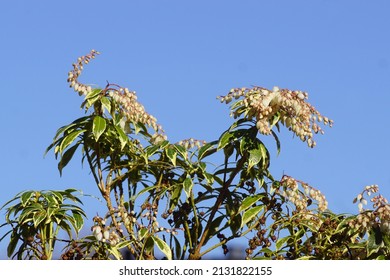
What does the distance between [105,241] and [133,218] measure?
21 centimetres

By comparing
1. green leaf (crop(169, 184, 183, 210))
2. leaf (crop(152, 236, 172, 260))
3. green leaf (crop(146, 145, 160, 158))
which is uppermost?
green leaf (crop(146, 145, 160, 158))

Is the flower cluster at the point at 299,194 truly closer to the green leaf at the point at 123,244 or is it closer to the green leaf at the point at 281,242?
the green leaf at the point at 281,242

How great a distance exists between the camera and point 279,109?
4.05m

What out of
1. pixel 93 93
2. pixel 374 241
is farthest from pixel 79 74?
pixel 374 241

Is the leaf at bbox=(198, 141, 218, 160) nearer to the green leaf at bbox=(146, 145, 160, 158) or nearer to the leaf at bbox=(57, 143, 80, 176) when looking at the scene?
the green leaf at bbox=(146, 145, 160, 158)

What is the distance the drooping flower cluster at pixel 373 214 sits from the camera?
376 centimetres

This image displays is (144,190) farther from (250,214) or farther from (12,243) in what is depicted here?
(12,243)

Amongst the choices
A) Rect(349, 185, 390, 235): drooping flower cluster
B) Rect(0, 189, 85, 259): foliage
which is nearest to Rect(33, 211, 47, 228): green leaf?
Rect(0, 189, 85, 259): foliage

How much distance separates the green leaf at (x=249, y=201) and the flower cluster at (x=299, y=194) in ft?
0.34

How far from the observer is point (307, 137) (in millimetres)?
3973

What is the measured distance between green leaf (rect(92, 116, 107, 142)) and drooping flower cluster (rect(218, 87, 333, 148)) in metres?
0.60

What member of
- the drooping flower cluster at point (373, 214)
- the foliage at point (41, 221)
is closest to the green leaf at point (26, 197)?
the foliage at point (41, 221)

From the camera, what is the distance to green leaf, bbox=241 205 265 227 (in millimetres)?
4078
